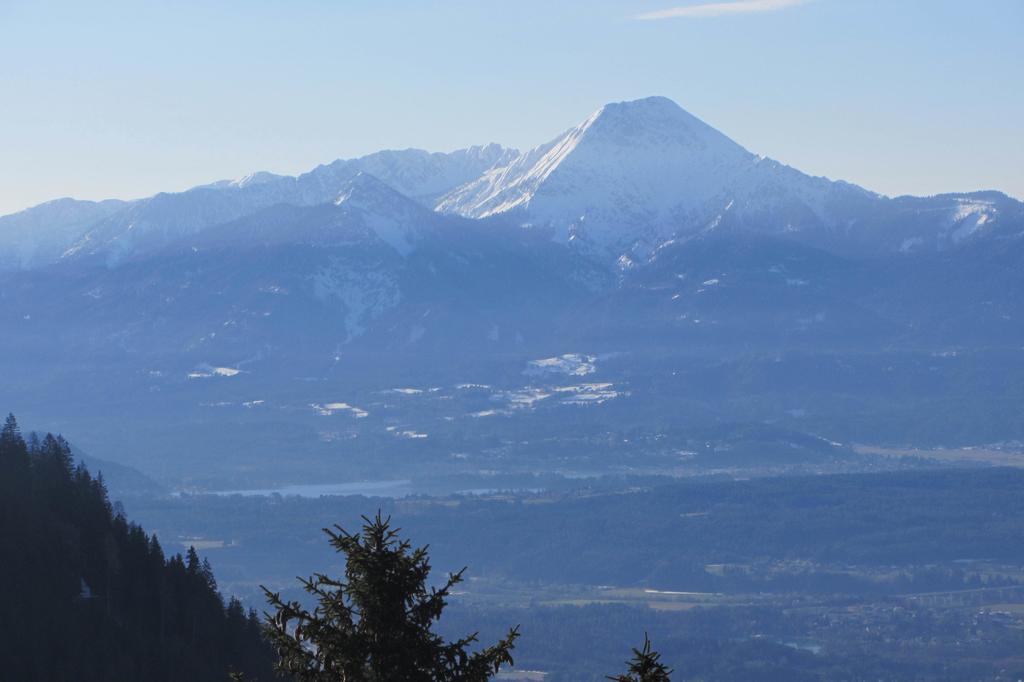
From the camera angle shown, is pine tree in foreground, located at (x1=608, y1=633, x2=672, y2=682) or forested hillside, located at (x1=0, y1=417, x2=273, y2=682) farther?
forested hillside, located at (x1=0, y1=417, x2=273, y2=682)

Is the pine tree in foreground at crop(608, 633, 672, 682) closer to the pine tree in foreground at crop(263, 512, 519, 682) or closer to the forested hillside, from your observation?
the pine tree in foreground at crop(263, 512, 519, 682)

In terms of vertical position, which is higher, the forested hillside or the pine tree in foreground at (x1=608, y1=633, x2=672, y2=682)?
the forested hillside

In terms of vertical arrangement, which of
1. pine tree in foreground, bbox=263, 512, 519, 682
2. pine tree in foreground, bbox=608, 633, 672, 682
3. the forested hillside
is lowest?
pine tree in foreground, bbox=608, 633, 672, 682

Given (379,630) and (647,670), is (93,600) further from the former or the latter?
(647,670)

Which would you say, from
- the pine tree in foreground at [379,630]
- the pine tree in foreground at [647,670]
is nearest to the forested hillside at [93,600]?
the pine tree in foreground at [379,630]

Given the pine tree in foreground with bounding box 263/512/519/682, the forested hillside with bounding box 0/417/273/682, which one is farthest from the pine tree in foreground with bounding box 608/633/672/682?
the forested hillside with bounding box 0/417/273/682

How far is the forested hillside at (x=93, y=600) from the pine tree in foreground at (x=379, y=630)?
31.7 metres

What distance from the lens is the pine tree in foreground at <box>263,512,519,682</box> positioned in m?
21.4

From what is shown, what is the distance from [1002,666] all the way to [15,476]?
84.6 m

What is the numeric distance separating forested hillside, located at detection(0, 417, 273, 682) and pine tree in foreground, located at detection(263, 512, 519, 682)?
104 feet

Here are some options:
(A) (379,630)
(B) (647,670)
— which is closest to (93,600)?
(A) (379,630)

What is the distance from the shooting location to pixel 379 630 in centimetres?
2166

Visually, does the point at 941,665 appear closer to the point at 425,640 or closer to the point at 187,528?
the point at 187,528

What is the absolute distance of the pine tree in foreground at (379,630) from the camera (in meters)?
21.4
